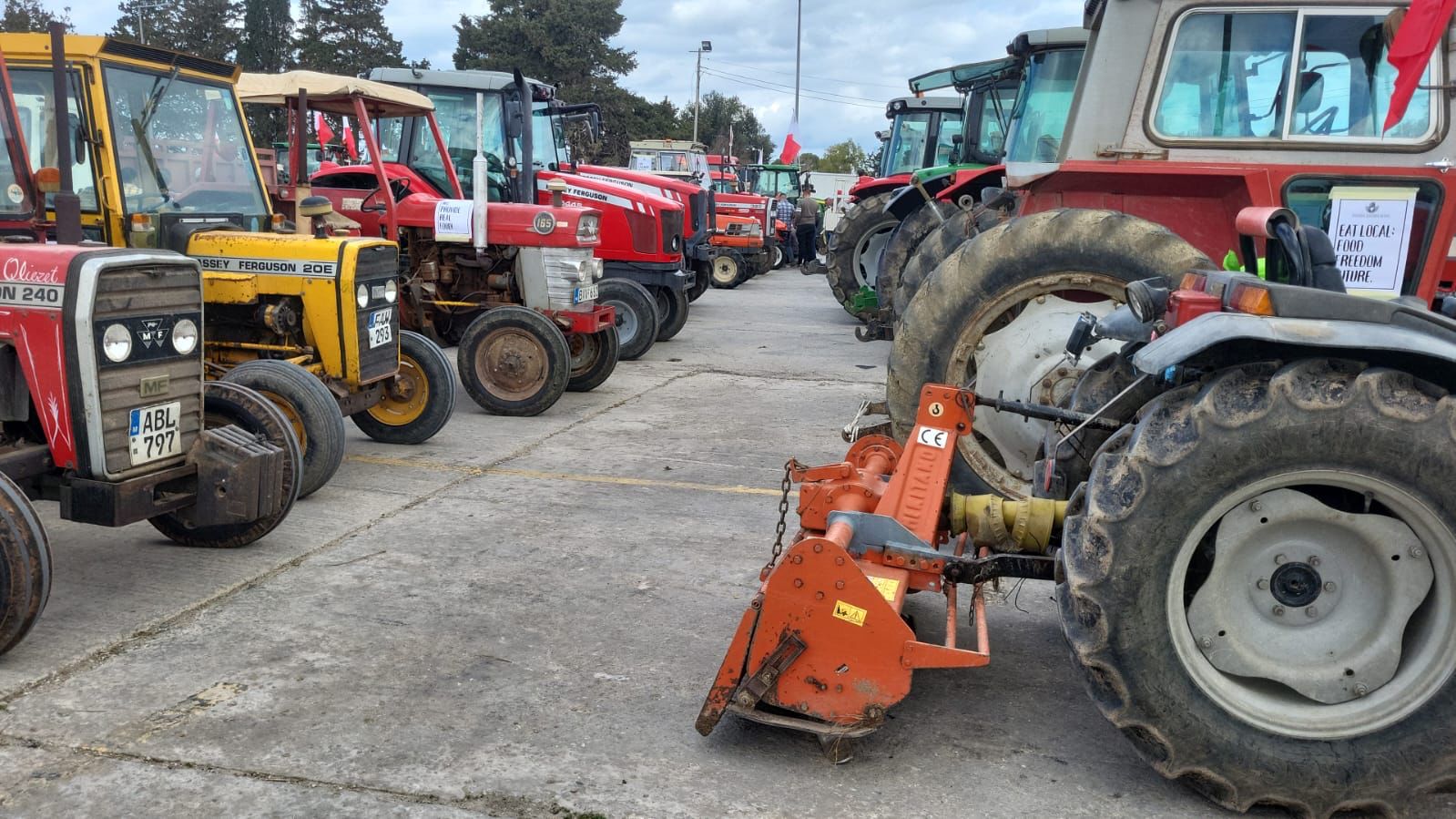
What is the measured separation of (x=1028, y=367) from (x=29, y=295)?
12.5ft

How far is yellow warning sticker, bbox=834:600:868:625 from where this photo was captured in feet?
10.2

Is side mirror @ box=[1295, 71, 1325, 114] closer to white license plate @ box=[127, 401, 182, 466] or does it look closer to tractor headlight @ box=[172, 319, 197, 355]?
tractor headlight @ box=[172, 319, 197, 355]

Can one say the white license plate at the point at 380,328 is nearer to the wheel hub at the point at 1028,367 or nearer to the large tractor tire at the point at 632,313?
the wheel hub at the point at 1028,367

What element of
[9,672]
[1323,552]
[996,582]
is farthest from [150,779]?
[1323,552]

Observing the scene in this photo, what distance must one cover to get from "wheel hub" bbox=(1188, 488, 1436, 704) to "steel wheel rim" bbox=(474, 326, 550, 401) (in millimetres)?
6088

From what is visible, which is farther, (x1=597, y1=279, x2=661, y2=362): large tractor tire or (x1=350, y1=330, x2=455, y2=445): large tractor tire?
(x1=597, y1=279, x2=661, y2=362): large tractor tire

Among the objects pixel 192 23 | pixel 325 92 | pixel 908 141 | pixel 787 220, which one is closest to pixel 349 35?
pixel 192 23

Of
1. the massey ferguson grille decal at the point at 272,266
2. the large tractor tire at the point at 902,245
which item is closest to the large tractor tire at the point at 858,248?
the large tractor tire at the point at 902,245

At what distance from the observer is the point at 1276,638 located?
3.01 m

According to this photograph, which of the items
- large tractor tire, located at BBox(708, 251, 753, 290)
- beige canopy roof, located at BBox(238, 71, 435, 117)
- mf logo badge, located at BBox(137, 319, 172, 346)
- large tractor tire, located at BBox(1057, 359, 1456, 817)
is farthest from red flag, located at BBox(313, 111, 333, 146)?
large tractor tire, located at BBox(708, 251, 753, 290)

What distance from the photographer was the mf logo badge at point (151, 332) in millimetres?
4340

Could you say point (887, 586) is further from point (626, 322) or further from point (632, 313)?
point (626, 322)

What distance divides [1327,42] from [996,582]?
313cm

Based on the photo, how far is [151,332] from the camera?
4.39 m
